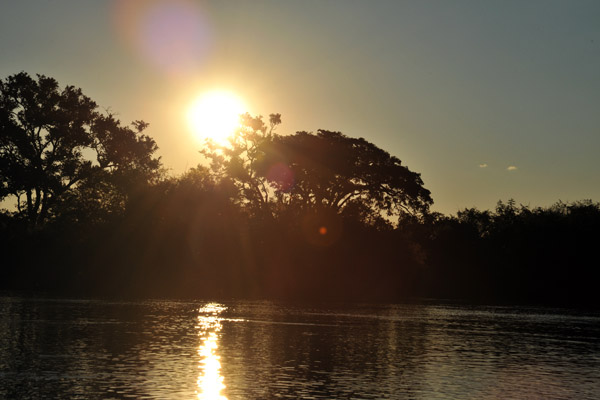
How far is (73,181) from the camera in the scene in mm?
125562

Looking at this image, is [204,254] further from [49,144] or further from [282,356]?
[282,356]

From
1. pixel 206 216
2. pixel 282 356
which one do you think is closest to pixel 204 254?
pixel 206 216

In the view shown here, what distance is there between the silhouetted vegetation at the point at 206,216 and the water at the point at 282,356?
1737 inches

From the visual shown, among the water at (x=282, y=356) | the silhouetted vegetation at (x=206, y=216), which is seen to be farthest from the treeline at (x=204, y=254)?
the water at (x=282, y=356)

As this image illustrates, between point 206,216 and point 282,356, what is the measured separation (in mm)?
75893

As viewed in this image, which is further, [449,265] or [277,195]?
[449,265]

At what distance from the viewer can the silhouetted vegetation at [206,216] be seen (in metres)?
111

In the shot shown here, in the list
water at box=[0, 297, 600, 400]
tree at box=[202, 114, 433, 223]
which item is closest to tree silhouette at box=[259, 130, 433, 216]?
tree at box=[202, 114, 433, 223]

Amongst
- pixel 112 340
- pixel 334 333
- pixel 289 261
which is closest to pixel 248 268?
pixel 289 261

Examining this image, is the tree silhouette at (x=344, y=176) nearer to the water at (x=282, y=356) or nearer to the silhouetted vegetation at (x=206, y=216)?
the silhouetted vegetation at (x=206, y=216)

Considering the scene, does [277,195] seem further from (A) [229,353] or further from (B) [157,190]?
Result: (A) [229,353]

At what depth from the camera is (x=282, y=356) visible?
1499 inches

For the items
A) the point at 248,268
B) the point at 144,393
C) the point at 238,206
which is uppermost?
the point at 238,206

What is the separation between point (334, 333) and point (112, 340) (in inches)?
541
